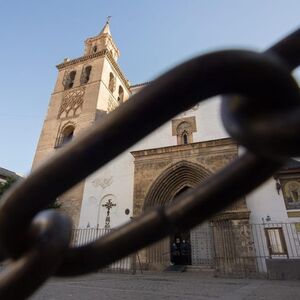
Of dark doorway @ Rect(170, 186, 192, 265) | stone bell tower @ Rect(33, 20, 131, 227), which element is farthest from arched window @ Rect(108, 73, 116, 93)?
dark doorway @ Rect(170, 186, 192, 265)

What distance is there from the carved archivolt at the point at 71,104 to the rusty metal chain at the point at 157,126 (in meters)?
19.5

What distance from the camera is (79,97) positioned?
19984 mm

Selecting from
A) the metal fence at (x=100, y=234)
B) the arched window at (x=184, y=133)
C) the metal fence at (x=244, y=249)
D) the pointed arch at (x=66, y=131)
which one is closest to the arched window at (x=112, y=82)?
the pointed arch at (x=66, y=131)

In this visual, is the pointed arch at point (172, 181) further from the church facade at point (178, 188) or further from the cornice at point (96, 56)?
the cornice at point (96, 56)

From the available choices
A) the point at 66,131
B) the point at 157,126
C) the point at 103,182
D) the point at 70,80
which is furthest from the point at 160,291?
the point at 70,80

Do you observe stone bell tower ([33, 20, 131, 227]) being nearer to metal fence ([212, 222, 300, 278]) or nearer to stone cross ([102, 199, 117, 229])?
stone cross ([102, 199, 117, 229])

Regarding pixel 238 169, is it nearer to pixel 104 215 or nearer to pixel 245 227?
pixel 245 227

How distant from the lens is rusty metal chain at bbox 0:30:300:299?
38 centimetres

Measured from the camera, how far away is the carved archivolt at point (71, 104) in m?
19.4

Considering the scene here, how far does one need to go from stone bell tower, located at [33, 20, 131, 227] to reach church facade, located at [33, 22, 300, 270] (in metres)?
0.10

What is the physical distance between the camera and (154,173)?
13.4 meters

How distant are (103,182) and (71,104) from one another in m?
8.08

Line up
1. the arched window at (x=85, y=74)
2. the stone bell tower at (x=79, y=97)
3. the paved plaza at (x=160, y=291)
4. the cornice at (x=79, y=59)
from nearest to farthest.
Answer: the paved plaza at (x=160, y=291), the stone bell tower at (x=79, y=97), the arched window at (x=85, y=74), the cornice at (x=79, y=59)

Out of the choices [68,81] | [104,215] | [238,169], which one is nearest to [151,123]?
[238,169]
